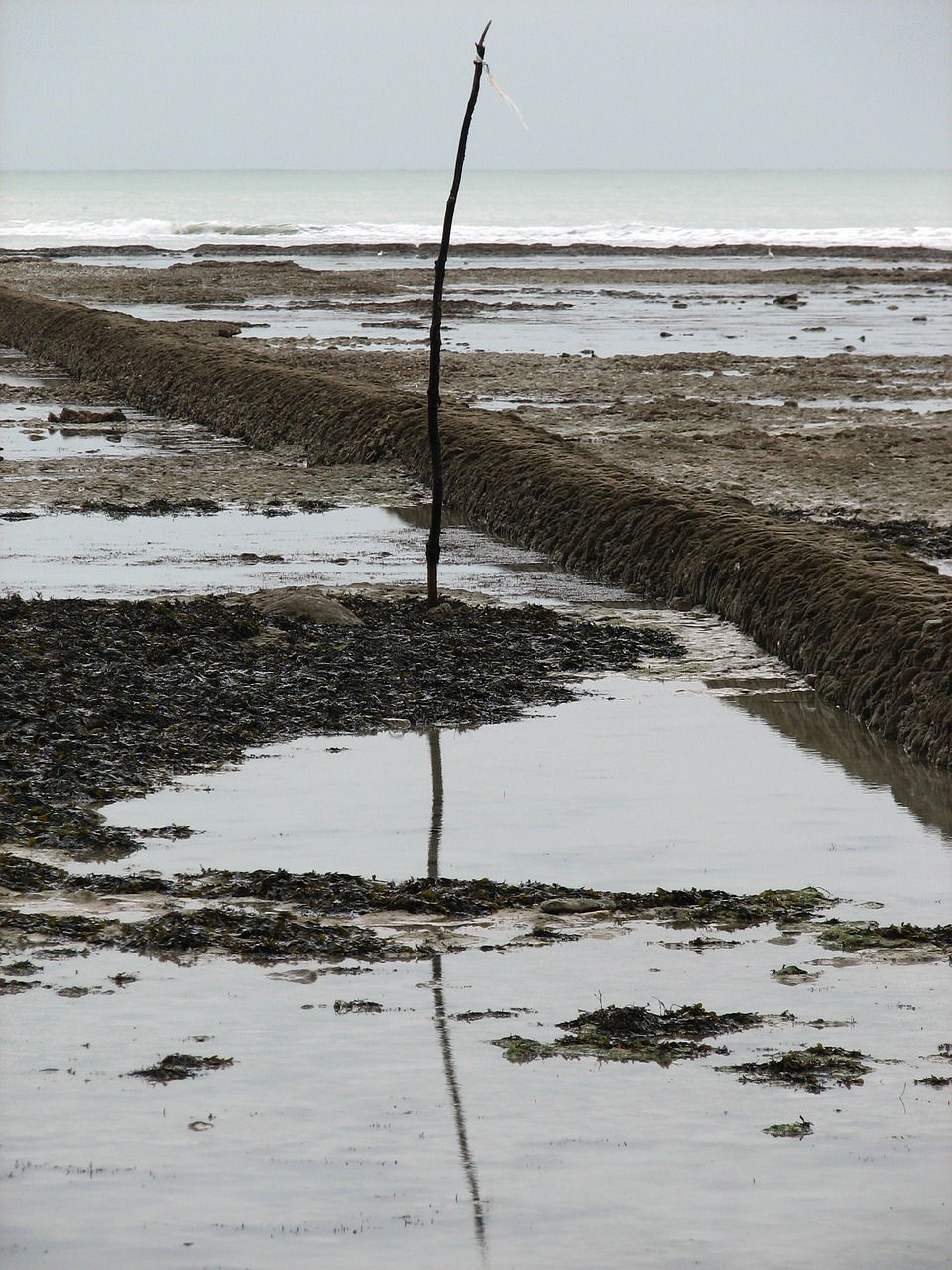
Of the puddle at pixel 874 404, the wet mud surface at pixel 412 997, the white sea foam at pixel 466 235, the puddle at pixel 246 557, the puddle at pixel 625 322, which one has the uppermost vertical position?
the white sea foam at pixel 466 235

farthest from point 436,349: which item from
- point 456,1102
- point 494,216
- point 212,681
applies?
point 494,216

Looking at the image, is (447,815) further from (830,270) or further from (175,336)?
(830,270)

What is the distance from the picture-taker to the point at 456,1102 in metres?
4.71

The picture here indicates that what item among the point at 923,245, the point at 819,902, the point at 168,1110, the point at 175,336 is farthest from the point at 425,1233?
the point at 923,245

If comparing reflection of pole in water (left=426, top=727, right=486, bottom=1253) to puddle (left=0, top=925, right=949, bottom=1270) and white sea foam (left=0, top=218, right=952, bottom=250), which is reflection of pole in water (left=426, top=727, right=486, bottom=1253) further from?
white sea foam (left=0, top=218, right=952, bottom=250)

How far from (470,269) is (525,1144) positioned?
6150 cm

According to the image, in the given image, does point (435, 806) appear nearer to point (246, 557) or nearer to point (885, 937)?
point (885, 937)

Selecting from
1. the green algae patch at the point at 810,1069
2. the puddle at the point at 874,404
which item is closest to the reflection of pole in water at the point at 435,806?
the green algae patch at the point at 810,1069

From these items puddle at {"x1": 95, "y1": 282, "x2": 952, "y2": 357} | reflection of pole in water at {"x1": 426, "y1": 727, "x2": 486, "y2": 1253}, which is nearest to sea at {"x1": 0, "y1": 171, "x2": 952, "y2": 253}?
puddle at {"x1": 95, "y1": 282, "x2": 952, "y2": 357}

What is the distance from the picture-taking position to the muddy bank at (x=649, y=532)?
969 centimetres

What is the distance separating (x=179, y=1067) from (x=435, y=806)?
2.90 meters

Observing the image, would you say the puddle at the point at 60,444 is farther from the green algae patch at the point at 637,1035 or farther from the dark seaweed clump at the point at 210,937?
the green algae patch at the point at 637,1035

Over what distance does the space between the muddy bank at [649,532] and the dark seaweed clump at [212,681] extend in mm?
1096

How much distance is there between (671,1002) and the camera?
215 inches
